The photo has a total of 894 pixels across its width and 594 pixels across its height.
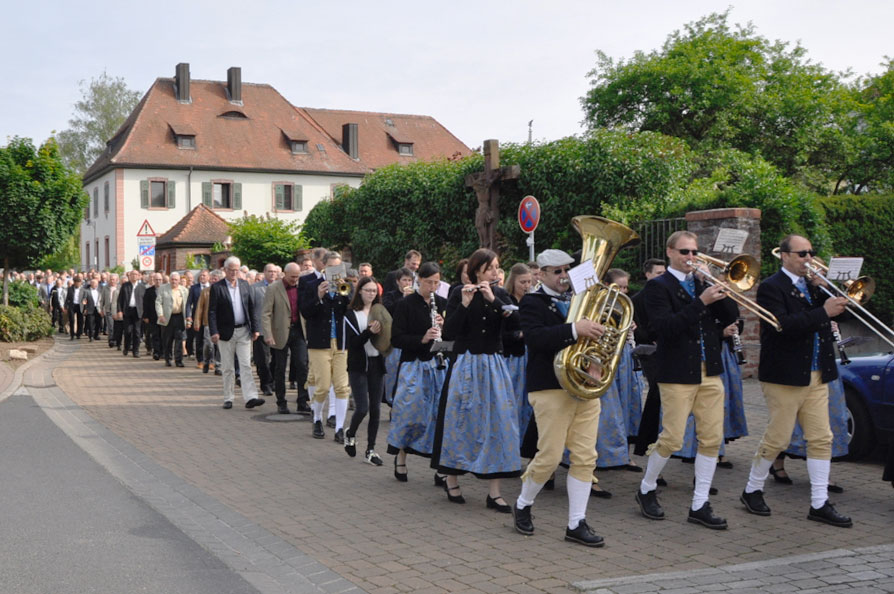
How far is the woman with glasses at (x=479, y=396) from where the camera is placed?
6664mm

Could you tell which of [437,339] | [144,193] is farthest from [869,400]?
[144,193]

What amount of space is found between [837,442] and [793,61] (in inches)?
1491

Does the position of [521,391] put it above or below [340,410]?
above

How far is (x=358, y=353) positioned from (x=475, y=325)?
2071 millimetres

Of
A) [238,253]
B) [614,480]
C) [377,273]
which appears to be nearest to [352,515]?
[614,480]

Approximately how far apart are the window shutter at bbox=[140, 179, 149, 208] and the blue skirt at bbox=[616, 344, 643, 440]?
5063 centimetres

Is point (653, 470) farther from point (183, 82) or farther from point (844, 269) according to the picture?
point (183, 82)

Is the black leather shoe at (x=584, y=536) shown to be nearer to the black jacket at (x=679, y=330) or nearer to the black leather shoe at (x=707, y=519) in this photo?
the black leather shoe at (x=707, y=519)

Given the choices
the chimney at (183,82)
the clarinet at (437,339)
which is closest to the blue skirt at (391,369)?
the clarinet at (437,339)

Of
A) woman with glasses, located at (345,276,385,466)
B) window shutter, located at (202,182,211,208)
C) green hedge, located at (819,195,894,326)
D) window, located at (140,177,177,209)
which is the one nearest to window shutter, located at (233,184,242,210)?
window shutter, located at (202,182,211,208)

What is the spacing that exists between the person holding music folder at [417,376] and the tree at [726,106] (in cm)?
2914

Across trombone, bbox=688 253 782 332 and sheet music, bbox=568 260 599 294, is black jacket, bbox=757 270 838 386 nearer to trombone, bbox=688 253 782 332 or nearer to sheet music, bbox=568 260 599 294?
trombone, bbox=688 253 782 332

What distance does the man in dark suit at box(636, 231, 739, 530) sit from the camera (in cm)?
623

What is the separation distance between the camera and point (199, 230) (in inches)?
1896
